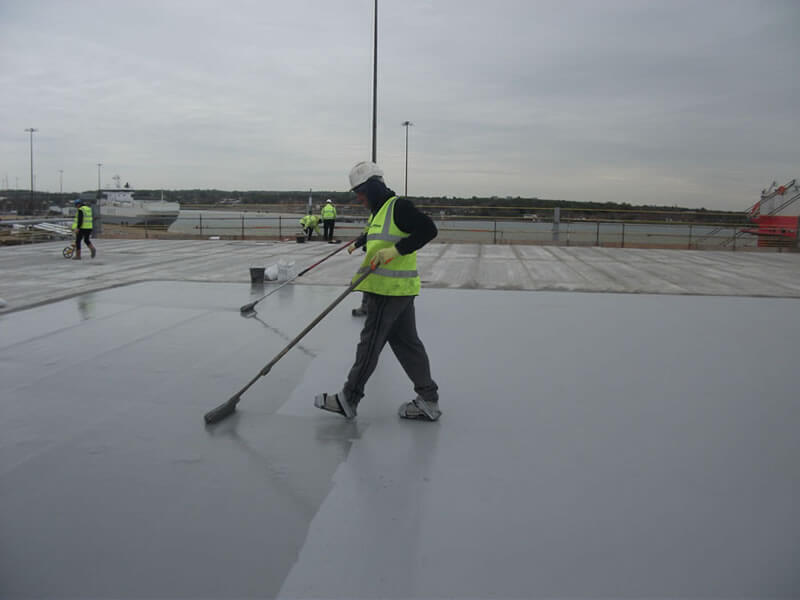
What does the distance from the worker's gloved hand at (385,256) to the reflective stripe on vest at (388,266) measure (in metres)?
0.08

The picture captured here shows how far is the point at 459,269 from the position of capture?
40.0 ft

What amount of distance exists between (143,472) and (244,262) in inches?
402

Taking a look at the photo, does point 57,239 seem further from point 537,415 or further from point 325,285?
point 537,415

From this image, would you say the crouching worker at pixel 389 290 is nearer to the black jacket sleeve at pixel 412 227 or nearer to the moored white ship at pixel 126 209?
the black jacket sleeve at pixel 412 227

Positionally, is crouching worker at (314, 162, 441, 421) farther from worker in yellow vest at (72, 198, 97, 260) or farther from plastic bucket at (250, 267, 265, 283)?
worker in yellow vest at (72, 198, 97, 260)

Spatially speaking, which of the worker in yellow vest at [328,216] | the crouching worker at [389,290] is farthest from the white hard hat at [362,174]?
the worker in yellow vest at [328,216]

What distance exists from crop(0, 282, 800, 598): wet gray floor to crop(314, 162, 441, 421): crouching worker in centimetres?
17

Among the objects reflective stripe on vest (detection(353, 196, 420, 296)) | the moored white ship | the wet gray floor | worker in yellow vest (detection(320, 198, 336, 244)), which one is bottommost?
the wet gray floor

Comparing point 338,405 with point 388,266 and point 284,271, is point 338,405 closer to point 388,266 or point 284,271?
point 388,266

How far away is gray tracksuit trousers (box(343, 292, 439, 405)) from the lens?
3914 millimetres

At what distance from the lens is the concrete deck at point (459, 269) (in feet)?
31.8

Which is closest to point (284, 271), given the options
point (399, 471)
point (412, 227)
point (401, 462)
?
point (412, 227)

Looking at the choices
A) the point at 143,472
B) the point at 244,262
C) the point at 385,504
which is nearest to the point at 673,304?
the point at 385,504

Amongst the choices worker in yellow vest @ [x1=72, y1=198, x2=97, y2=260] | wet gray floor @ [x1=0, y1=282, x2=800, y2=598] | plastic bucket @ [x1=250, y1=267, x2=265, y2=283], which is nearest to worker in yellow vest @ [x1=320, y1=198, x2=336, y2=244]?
worker in yellow vest @ [x1=72, y1=198, x2=97, y2=260]
